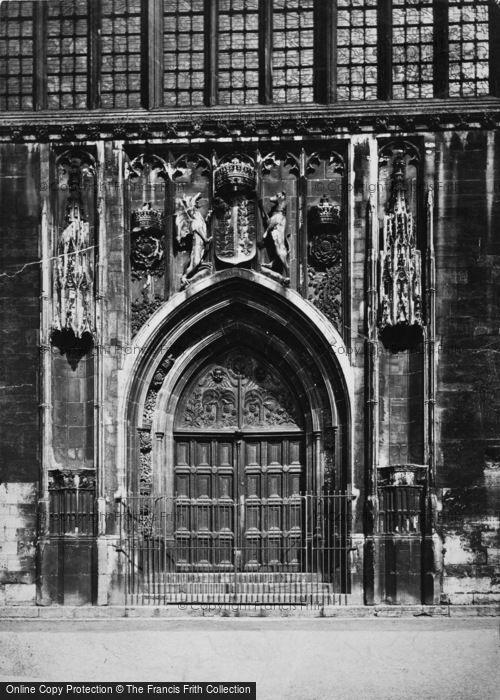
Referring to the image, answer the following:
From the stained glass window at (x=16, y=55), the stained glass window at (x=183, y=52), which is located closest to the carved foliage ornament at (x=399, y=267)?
the stained glass window at (x=183, y=52)

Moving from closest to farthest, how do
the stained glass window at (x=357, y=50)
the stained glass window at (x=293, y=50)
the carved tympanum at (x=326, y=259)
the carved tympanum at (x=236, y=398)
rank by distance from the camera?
the carved tympanum at (x=326, y=259) < the stained glass window at (x=357, y=50) < the stained glass window at (x=293, y=50) < the carved tympanum at (x=236, y=398)

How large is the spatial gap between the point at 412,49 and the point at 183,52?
4.25 m

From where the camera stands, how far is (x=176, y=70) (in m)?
23.8

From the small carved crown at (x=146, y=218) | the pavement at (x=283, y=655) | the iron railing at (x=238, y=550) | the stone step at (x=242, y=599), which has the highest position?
the small carved crown at (x=146, y=218)

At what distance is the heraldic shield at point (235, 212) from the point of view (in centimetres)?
2303

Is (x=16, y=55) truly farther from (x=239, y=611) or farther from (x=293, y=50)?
(x=239, y=611)

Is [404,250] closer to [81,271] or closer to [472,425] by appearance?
[472,425]

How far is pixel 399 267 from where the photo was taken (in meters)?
22.4

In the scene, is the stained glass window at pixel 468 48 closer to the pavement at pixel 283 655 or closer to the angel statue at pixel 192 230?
the angel statue at pixel 192 230

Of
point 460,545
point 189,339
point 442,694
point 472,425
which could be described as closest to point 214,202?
point 189,339

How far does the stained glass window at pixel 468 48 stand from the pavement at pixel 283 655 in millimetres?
9575

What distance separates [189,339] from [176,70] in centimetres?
504

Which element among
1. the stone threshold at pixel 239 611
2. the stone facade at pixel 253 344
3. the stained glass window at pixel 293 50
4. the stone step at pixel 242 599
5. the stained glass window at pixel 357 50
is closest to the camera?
the stone threshold at pixel 239 611

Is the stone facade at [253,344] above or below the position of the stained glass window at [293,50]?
below
